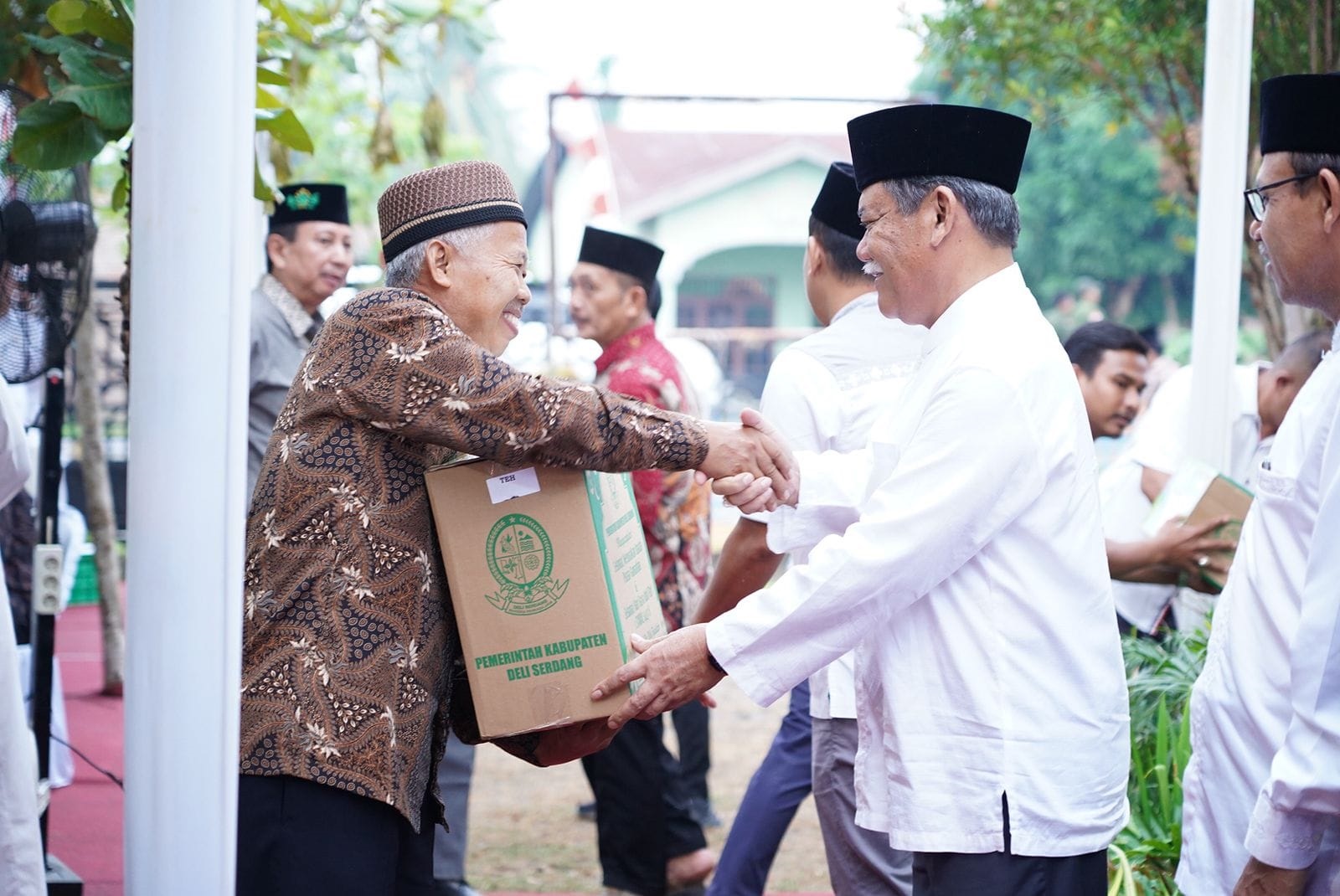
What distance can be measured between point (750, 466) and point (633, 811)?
7.33 ft

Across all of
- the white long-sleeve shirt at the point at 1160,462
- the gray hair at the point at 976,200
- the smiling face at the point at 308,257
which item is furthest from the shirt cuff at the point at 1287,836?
the smiling face at the point at 308,257

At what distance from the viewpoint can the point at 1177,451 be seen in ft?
16.2

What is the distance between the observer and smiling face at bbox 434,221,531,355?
2447 millimetres

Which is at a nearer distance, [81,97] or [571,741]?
[571,741]

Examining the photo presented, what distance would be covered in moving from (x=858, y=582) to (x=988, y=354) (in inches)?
16.3

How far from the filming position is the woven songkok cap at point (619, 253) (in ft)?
17.4

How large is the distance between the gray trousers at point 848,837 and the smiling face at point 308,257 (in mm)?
2581

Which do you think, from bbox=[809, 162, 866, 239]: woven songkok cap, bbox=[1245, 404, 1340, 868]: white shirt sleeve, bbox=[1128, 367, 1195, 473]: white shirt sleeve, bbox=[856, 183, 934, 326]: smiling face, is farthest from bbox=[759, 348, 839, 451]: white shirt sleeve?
bbox=[1128, 367, 1195, 473]: white shirt sleeve

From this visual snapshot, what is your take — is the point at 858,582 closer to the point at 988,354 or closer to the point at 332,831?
the point at 988,354

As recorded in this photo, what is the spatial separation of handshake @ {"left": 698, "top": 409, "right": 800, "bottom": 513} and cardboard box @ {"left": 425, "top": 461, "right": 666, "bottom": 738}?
0.29 m

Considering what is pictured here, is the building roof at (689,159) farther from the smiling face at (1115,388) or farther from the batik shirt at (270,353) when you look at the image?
the batik shirt at (270,353)

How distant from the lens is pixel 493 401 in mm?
2219

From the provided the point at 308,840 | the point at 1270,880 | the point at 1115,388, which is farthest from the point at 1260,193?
the point at 1115,388

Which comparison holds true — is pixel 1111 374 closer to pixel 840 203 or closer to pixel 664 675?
pixel 840 203
